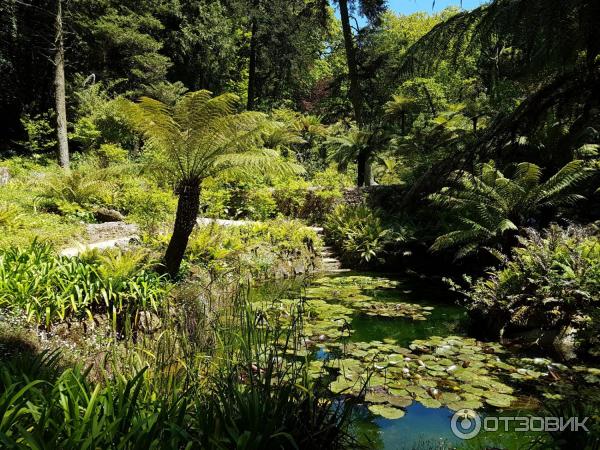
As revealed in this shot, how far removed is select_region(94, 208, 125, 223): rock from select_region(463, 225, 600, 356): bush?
603 cm

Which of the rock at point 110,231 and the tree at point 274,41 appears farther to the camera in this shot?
the tree at point 274,41

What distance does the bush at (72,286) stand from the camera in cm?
355

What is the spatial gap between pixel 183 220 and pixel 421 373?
2.98m

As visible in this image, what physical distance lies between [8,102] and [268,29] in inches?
386

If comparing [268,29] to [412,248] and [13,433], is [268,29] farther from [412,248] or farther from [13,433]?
[13,433]

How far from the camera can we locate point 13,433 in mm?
1798

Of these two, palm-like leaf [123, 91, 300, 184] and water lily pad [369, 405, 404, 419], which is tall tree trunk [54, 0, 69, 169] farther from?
water lily pad [369, 405, 404, 419]

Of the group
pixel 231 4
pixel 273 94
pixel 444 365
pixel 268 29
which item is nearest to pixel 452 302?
pixel 444 365

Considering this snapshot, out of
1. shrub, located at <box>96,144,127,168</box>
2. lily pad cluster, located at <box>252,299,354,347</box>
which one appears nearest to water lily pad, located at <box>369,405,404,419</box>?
lily pad cluster, located at <box>252,299,354,347</box>

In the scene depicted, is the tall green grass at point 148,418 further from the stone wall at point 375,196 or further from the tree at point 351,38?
the tree at point 351,38

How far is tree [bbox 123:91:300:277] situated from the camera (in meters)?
4.75

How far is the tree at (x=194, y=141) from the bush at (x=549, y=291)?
2.83 metres

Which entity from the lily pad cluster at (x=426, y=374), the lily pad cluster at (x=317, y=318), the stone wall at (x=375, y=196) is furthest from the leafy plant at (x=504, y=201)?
the lily pad cluster at (x=426, y=374)

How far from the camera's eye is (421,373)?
141 inches
